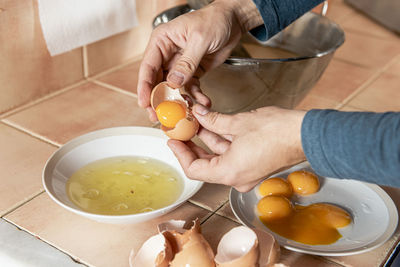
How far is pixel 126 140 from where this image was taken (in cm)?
105

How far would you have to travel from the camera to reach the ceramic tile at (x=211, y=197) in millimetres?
944

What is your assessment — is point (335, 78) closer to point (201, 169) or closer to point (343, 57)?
point (343, 57)

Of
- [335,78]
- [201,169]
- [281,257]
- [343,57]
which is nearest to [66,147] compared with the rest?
[201,169]

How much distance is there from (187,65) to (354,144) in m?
0.38

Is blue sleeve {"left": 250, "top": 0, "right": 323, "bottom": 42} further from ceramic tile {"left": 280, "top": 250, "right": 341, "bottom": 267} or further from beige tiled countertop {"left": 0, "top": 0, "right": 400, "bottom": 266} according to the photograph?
ceramic tile {"left": 280, "top": 250, "right": 341, "bottom": 267}

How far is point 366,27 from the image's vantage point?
202cm

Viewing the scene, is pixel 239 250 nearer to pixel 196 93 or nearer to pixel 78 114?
pixel 196 93

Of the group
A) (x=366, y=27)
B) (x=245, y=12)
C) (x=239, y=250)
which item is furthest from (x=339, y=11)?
(x=239, y=250)

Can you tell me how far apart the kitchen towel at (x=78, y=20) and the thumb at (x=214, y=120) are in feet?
1.75

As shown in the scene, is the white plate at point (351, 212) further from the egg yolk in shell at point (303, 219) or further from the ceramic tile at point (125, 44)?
the ceramic tile at point (125, 44)

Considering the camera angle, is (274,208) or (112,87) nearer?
(274,208)

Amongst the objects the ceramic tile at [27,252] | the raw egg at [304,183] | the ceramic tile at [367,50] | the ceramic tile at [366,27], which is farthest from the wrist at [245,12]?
the ceramic tile at [366,27]

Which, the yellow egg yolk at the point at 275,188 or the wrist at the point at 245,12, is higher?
the wrist at the point at 245,12

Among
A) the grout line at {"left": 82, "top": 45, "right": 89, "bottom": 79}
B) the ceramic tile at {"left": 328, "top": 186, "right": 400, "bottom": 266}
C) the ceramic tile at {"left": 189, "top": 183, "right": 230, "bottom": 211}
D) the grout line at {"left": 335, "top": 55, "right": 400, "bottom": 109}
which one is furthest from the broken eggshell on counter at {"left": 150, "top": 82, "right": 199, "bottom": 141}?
the grout line at {"left": 335, "top": 55, "right": 400, "bottom": 109}
